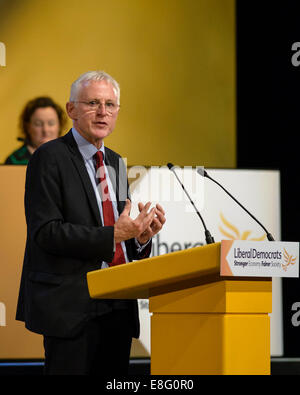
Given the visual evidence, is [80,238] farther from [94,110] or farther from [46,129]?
[46,129]

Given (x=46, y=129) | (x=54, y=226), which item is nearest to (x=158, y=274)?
(x=54, y=226)

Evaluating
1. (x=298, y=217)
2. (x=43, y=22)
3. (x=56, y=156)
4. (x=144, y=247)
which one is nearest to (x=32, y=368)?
(x=144, y=247)

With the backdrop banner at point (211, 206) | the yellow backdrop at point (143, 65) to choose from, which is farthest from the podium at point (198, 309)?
the yellow backdrop at point (143, 65)

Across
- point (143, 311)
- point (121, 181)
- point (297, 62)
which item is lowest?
point (143, 311)

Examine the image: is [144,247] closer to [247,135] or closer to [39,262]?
[39,262]

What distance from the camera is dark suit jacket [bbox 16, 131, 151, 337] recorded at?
2.26m

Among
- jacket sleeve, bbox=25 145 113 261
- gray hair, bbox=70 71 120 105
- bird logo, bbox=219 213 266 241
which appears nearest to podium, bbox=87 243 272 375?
jacket sleeve, bbox=25 145 113 261

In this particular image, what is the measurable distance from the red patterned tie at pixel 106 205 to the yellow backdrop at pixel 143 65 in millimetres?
3580

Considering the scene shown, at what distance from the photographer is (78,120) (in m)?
2.53

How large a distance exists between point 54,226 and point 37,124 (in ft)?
10.6

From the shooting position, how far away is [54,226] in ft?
7.39

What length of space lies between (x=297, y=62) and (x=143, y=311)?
215 centimetres

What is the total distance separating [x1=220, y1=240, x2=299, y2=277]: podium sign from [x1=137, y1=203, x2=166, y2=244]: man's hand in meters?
0.49

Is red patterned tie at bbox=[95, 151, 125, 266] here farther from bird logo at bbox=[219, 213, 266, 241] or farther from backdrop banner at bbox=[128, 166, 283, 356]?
bird logo at bbox=[219, 213, 266, 241]
